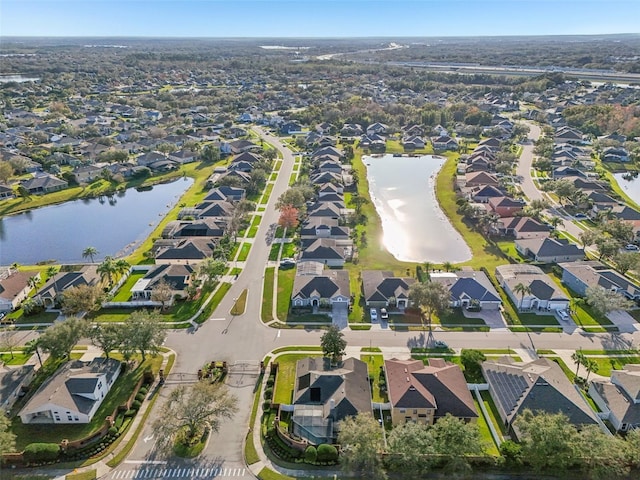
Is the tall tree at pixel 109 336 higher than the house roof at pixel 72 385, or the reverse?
the tall tree at pixel 109 336

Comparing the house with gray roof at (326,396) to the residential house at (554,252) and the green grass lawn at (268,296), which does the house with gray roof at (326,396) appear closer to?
the green grass lawn at (268,296)

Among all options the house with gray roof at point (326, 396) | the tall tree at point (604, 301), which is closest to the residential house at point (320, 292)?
the house with gray roof at point (326, 396)

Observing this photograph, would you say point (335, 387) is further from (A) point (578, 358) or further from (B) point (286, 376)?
(A) point (578, 358)

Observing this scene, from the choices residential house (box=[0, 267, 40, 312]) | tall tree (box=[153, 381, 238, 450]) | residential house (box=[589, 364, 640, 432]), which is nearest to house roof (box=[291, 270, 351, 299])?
tall tree (box=[153, 381, 238, 450])

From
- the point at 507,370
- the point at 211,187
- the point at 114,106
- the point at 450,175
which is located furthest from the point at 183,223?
the point at 114,106

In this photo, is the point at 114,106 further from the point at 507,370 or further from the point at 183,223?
the point at 507,370

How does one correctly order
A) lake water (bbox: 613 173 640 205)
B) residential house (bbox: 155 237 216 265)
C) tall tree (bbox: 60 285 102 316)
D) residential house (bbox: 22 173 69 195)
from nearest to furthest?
tall tree (bbox: 60 285 102 316) → residential house (bbox: 155 237 216 265) → lake water (bbox: 613 173 640 205) → residential house (bbox: 22 173 69 195)

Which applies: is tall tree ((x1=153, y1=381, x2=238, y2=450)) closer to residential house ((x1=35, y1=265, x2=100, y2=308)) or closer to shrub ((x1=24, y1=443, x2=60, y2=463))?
shrub ((x1=24, y1=443, x2=60, y2=463))
